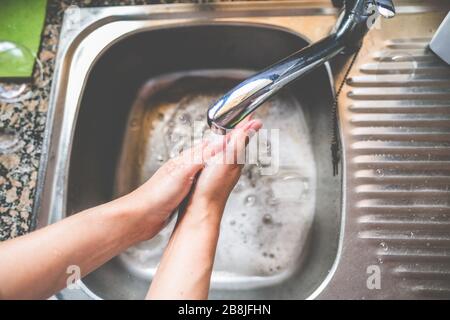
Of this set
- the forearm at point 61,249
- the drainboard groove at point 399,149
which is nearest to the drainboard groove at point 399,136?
the drainboard groove at point 399,149

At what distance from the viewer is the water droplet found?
0.79m

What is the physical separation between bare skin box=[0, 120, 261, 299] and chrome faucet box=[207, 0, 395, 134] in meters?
0.18

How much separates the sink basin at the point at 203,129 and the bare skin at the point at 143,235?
0.10 m

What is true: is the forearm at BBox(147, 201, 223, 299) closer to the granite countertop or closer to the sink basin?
the sink basin

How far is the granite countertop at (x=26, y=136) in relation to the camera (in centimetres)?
68

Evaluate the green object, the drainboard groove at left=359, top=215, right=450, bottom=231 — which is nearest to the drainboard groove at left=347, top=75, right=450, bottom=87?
the drainboard groove at left=359, top=215, right=450, bottom=231

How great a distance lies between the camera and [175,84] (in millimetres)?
862

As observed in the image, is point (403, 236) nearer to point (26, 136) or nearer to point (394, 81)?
point (394, 81)

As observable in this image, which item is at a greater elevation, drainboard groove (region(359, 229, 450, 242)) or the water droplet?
the water droplet

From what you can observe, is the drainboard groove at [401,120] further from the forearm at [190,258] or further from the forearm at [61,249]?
the forearm at [61,249]

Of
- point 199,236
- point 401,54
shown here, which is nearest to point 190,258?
point 199,236

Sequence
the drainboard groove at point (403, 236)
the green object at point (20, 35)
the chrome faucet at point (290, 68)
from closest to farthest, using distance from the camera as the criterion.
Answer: the chrome faucet at point (290, 68) → the drainboard groove at point (403, 236) → the green object at point (20, 35)

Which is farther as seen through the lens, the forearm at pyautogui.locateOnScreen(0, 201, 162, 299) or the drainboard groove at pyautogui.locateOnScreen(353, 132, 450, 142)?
the drainboard groove at pyautogui.locateOnScreen(353, 132, 450, 142)

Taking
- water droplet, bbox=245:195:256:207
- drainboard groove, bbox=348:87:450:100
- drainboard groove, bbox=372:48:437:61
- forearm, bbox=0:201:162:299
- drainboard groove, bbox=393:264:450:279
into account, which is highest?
drainboard groove, bbox=372:48:437:61
